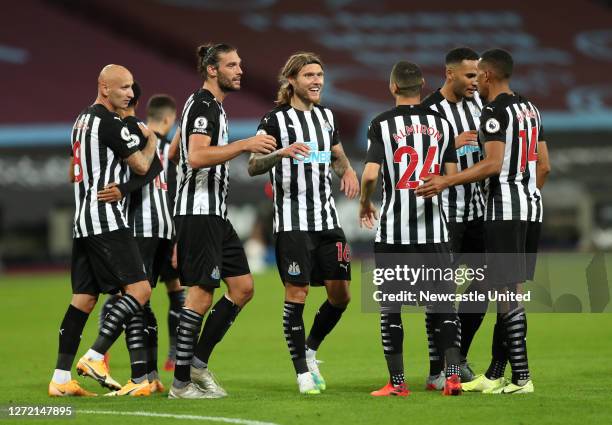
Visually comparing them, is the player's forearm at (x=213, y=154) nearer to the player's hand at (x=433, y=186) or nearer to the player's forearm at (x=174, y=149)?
the player's forearm at (x=174, y=149)

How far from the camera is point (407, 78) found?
6.95 m

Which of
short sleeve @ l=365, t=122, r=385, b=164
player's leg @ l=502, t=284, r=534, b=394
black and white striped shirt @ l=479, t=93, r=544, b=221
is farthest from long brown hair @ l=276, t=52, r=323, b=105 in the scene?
player's leg @ l=502, t=284, r=534, b=394

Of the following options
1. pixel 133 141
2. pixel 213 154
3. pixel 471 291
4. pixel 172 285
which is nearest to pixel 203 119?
pixel 213 154

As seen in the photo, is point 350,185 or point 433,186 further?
point 350,185

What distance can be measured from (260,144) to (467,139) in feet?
5.03

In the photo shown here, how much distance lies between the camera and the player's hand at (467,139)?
738 centimetres

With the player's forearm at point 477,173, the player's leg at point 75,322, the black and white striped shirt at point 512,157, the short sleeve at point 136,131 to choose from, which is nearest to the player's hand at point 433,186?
the player's forearm at point 477,173

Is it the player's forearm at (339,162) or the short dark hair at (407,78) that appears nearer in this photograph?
the short dark hair at (407,78)

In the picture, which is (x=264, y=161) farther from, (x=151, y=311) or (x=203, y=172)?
(x=151, y=311)

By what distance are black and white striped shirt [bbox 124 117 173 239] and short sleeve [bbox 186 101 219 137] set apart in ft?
3.50

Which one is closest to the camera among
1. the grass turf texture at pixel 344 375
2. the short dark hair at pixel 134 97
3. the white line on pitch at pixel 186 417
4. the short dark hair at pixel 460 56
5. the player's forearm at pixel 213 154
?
the white line on pitch at pixel 186 417

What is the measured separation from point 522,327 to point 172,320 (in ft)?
11.1

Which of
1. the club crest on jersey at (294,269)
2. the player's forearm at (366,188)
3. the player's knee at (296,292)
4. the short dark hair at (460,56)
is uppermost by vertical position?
Answer: the short dark hair at (460,56)

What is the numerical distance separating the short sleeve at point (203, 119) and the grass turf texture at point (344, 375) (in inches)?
67.6
